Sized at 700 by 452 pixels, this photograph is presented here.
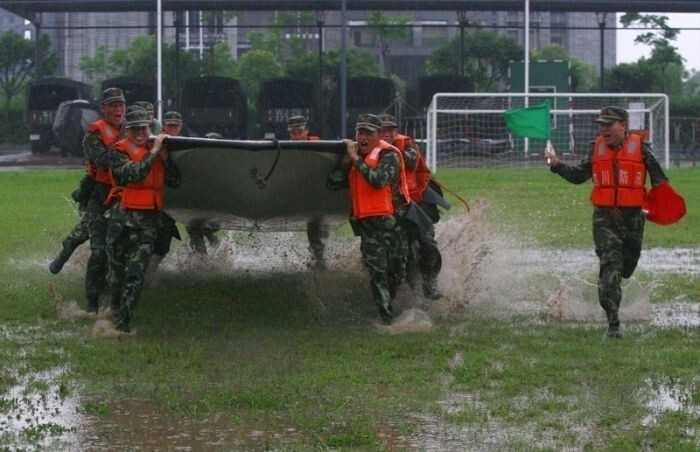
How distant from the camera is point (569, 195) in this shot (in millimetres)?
25141

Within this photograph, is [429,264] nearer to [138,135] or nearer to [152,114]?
[152,114]

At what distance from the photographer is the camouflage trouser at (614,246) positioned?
34.4 ft

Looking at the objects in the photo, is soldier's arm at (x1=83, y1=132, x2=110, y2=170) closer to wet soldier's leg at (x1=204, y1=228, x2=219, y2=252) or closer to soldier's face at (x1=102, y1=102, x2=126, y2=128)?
soldier's face at (x1=102, y1=102, x2=126, y2=128)

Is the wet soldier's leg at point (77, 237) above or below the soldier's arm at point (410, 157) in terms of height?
below

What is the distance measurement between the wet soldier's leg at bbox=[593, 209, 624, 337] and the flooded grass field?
0.22m

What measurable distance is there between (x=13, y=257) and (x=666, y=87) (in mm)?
47440

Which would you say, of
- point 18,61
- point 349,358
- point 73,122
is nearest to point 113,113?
point 349,358

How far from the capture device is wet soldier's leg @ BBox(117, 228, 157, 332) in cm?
1052

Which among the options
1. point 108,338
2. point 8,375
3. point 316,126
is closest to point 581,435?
point 8,375

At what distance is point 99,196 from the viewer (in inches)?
458

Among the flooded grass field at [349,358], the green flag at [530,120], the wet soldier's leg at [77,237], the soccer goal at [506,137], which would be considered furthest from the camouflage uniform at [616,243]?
the soccer goal at [506,137]

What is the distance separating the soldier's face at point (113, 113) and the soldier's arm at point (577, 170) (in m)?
3.51

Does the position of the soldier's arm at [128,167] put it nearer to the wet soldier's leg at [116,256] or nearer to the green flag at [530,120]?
the wet soldier's leg at [116,256]

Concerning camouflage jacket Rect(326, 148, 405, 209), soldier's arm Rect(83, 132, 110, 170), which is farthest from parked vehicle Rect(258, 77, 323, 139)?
camouflage jacket Rect(326, 148, 405, 209)
